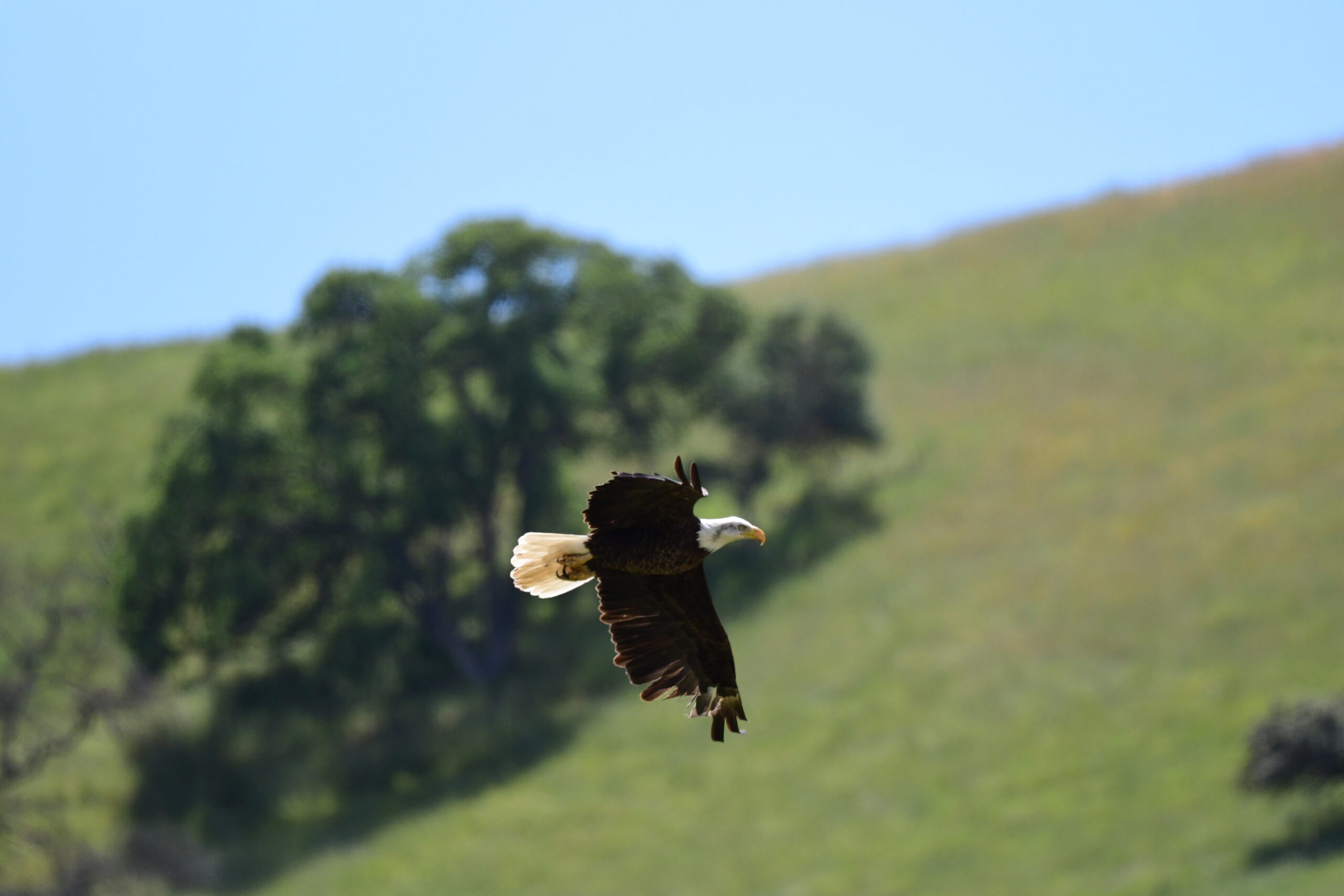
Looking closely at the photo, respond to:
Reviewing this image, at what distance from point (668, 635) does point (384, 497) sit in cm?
3080

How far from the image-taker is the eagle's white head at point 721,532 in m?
9.91

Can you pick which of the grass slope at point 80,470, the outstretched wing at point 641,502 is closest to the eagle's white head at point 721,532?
the outstretched wing at point 641,502

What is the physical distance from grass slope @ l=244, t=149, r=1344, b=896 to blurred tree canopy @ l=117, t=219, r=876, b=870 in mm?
4334

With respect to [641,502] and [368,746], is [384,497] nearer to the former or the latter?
[368,746]

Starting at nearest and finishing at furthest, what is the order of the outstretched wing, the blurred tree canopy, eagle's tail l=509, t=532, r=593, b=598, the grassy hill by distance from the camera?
1. the outstretched wing
2. eagle's tail l=509, t=532, r=593, b=598
3. the grassy hill
4. the blurred tree canopy

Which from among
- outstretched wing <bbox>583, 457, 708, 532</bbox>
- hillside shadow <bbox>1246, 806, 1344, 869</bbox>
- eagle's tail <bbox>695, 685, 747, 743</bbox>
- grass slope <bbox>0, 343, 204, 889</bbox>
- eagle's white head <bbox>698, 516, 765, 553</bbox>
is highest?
grass slope <bbox>0, 343, 204, 889</bbox>

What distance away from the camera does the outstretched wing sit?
9.72m

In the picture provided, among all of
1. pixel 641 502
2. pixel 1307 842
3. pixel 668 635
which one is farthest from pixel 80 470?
pixel 641 502

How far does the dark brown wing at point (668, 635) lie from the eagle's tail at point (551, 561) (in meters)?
0.53

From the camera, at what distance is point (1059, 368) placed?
181 ft

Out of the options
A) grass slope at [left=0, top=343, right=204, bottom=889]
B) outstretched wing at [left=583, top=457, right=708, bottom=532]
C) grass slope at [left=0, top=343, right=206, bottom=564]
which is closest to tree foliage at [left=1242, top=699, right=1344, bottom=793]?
outstretched wing at [left=583, top=457, right=708, bottom=532]

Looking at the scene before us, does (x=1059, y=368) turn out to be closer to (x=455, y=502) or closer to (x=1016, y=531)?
(x=1016, y=531)

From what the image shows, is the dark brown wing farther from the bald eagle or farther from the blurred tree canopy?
the blurred tree canopy

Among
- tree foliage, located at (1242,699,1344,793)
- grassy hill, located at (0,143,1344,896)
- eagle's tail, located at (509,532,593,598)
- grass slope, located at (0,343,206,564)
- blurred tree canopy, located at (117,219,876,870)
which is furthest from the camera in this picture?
grass slope, located at (0,343,206,564)
